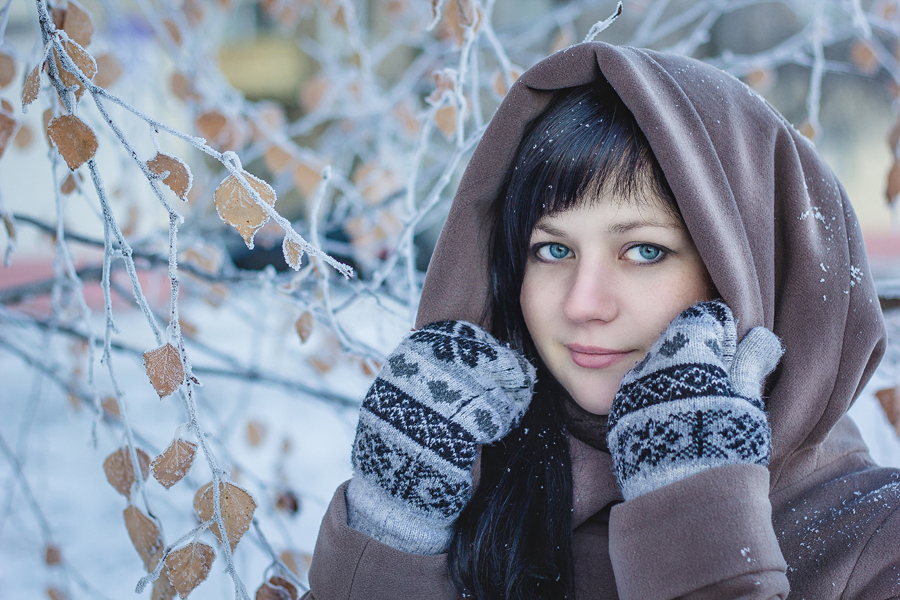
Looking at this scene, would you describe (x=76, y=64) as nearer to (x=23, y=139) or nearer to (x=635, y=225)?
(x=635, y=225)

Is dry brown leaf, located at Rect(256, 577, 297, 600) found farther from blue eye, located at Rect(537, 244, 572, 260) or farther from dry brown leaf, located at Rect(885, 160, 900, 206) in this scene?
dry brown leaf, located at Rect(885, 160, 900, 206)

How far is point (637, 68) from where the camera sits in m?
1.05

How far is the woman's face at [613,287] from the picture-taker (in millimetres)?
1042

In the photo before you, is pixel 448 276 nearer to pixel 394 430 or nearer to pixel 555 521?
pixel 394 430

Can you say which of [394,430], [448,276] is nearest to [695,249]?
[448,276]

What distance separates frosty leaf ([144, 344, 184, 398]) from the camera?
80 cm

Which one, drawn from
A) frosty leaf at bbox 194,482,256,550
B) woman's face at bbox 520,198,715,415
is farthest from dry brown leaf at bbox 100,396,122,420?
woman's face at bbox 520,198,715,415

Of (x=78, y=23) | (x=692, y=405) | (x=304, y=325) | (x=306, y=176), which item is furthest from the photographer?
(x=306, y=176)

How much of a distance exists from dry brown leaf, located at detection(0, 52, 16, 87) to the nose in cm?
103

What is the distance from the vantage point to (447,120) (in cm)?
136

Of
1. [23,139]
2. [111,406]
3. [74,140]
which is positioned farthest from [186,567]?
[23,139]

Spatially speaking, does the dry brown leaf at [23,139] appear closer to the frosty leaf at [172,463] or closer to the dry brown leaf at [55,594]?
the dry brown leaf at [55,594]

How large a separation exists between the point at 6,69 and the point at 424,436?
3.12 ft

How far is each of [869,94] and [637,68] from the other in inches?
274
